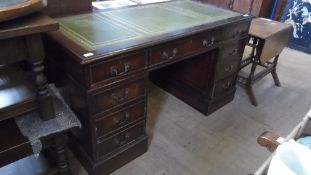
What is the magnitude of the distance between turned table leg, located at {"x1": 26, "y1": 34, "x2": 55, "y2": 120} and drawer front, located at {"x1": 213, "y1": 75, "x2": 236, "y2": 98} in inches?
53.6

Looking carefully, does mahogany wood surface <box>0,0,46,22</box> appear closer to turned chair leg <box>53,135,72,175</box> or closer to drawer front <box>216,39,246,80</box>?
turned chair leg <box>53,135,72,175</box>

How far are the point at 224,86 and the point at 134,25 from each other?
1051 millimetres

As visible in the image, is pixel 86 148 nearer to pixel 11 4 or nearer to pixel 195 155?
pixel 195 155

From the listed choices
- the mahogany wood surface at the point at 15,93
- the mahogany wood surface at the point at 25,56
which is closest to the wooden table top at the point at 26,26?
the mahogany wood surface at the point at 25,56

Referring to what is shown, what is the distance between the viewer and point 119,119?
1510 millimetres

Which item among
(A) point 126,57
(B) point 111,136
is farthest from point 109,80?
(B) point 111,136

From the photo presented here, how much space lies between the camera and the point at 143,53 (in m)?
1.39

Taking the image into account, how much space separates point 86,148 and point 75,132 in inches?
5.6

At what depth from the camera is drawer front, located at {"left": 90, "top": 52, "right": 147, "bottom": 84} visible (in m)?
1.24

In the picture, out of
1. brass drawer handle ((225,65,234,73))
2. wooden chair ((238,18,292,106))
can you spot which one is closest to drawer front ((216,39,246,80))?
brass drawer handle ((225,65,234,73))

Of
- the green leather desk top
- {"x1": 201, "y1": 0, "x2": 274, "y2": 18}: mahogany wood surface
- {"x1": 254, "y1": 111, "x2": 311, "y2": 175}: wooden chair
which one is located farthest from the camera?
{"x1": 201, "y1": 0, "x2": 274, "y2": 18}: mahogany wood surface

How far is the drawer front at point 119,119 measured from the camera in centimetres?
144

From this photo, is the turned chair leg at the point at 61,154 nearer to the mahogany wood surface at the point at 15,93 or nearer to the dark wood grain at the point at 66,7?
the mahogany wood surface at the point at 15,93

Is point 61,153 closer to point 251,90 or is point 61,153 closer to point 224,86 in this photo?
point 224,86
